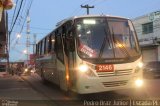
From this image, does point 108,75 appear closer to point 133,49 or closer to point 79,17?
point 133,49

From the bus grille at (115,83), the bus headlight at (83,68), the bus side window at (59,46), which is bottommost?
the bus grille at (115,83)

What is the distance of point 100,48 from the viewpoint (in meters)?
14.4

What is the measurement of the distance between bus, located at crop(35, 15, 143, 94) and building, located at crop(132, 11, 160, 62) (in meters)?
30.7

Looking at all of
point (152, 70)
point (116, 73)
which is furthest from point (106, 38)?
point (152, 70)

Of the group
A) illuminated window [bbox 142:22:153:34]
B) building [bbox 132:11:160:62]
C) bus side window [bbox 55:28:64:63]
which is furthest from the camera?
illuminated window [bbox 142:22:153:34]

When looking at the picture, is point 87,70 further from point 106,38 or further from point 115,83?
point 106,38

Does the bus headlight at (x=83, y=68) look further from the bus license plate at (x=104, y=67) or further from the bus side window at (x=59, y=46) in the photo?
the bus side window at (x=59, y=46)

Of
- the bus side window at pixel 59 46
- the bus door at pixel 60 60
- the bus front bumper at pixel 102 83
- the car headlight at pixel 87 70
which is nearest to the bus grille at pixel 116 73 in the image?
the bus front bumper at pixel 102 83

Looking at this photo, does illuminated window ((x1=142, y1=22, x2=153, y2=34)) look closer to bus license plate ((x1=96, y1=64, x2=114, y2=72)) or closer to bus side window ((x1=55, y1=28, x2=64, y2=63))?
bus side window ((x1=55, y1=28, x2=64, y2=63))

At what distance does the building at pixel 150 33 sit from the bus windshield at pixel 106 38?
3061 cm

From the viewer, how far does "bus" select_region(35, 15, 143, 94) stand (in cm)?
1416

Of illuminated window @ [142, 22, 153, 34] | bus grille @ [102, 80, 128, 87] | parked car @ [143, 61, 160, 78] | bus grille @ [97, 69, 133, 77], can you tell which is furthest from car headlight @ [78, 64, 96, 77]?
illuminated window @ [142, 22, 153, 34]

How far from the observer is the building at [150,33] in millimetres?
45469

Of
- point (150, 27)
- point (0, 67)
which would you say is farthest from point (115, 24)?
point (0, 67)
